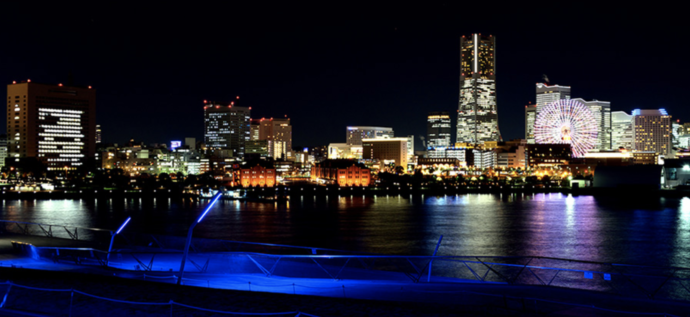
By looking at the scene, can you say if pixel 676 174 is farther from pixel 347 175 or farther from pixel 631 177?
pixel 347 175

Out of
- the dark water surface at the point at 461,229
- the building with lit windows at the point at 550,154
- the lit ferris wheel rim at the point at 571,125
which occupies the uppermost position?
the lit ferris wheel rim at the point at 571,125

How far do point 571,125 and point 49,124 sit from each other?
404ft

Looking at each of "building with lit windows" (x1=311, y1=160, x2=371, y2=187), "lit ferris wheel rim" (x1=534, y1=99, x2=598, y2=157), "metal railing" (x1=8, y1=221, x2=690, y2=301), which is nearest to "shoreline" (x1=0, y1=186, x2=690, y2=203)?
"building with lit windows" (x1=311, y1=160, x2=371, y2=187)

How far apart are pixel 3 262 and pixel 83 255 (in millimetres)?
2061

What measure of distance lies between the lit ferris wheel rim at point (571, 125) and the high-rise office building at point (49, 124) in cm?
11137

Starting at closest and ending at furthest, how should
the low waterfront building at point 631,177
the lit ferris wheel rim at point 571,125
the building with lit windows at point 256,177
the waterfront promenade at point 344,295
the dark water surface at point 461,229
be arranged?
1. the waterfront promenade at point 344,295
2. the dark water surface at point 461,229
3. the low waterfront building at point 631,177
4. the lit ferris wheel rim at point 571,125
5. the building with lit windows at point 256,177

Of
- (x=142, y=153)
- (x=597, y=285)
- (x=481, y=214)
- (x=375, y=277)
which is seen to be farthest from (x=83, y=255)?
(x=142, y=153)

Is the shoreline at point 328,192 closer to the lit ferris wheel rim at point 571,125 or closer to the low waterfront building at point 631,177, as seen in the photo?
the low waterfront building at point 631,177

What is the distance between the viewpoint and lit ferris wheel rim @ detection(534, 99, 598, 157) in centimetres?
13162

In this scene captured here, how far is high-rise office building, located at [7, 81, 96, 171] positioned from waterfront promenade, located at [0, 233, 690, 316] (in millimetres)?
154556

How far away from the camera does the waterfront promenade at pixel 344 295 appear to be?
983 cm

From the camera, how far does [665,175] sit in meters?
104

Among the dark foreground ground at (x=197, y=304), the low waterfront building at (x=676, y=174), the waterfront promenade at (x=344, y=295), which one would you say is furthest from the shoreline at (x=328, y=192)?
the dark foreground ground at (x=197, y=304)

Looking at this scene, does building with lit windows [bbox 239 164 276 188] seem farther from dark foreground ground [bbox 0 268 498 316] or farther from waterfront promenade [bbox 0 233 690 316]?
dark foreground ground [bbox 0 268 498 316]
